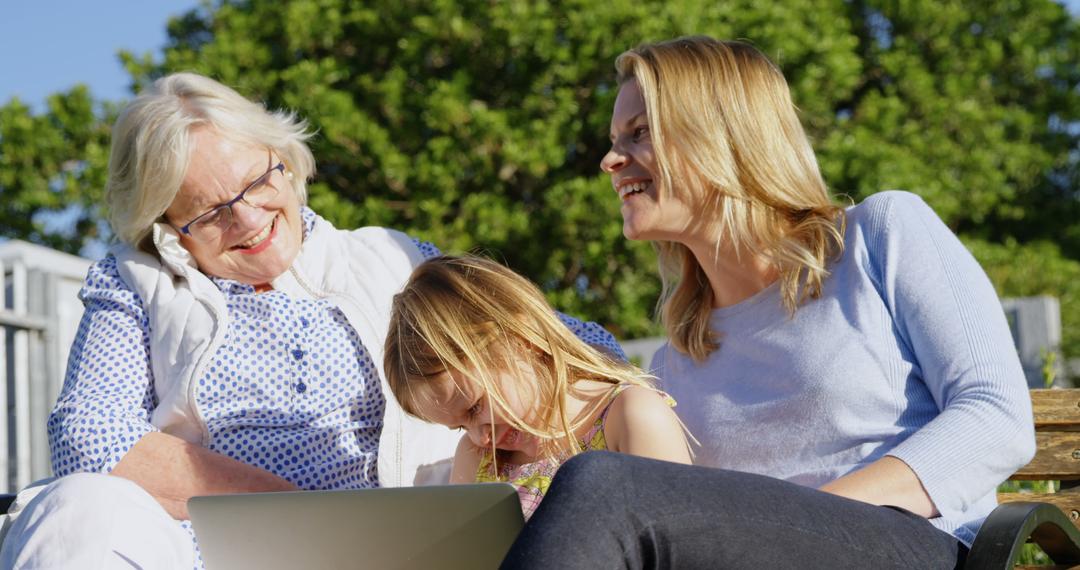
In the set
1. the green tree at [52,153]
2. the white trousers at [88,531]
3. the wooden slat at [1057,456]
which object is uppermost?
the white trousers at [88,531]

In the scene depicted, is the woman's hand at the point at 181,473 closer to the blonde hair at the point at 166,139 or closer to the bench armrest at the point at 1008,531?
the blonde hair at the point at 166,139

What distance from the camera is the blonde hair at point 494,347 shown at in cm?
236

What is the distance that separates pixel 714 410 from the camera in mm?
2490

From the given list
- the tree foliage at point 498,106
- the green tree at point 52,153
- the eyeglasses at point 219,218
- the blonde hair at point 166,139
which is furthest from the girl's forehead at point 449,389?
the green tree at point 52,153

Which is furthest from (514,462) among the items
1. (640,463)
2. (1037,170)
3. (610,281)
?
(1037,170)

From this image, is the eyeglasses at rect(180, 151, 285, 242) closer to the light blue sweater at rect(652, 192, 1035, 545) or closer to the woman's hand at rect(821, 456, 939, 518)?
the light blue sweater at rect(652, 192, 1035, 545)

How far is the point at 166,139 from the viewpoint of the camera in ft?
9.76

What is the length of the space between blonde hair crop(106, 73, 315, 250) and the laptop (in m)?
1.30

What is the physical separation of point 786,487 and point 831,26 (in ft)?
33.0

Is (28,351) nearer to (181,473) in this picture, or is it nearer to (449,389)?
(181,473)

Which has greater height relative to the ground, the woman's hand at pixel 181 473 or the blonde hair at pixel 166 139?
the blonde hair at pixel 166 139

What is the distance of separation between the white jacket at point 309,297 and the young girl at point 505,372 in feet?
1.30

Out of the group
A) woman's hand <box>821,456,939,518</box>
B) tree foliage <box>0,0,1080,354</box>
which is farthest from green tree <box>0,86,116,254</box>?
woman's hand <box>821,456,939,518</box>

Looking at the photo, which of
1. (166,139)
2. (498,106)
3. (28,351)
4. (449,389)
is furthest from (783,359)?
(498,106)
